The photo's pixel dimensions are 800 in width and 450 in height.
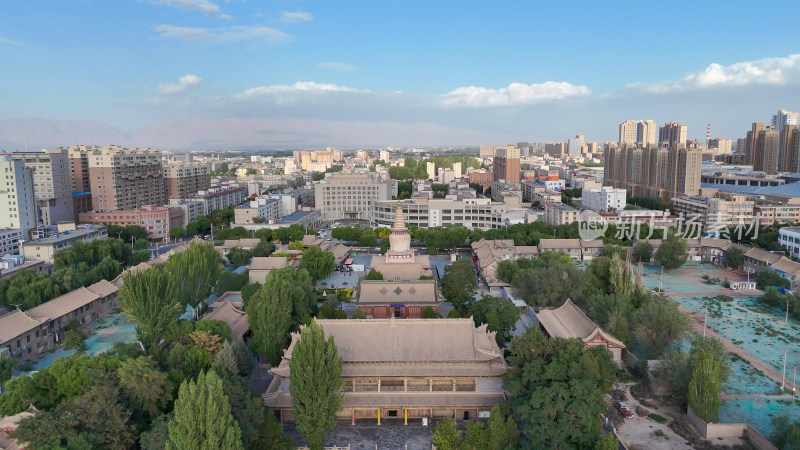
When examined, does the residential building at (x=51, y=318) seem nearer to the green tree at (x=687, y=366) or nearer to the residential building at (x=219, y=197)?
the green tree at (x=687, y=366)

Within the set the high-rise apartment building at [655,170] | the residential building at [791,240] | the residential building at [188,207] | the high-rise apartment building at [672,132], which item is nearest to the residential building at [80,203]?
the residential building at [188,207]

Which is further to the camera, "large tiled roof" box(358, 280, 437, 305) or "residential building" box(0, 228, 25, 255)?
"residential building" box(0, 228, 25, 255)

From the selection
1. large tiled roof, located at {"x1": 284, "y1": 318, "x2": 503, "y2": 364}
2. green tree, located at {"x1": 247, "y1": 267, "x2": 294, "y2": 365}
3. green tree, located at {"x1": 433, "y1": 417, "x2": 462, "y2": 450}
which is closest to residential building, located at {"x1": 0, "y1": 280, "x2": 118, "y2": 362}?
green tree, located at {"x1": 247, "y1": 267, "x2": 294, "y2": 365}

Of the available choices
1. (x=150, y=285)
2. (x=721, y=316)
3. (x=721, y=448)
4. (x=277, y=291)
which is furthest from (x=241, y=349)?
(x=721, y=316)

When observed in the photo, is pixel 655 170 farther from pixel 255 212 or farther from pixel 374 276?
pixel 374 276

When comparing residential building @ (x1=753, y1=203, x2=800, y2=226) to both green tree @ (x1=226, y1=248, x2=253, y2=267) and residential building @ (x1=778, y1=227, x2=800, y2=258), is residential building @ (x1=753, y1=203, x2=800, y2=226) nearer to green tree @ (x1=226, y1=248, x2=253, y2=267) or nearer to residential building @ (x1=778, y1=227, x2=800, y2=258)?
residential building @ (x1=778, y1=227, x2=800, y2=258)

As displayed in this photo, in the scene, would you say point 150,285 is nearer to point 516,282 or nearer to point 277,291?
point 277,291

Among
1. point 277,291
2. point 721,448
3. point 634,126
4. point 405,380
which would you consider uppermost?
point 634,126
